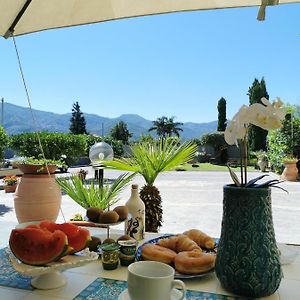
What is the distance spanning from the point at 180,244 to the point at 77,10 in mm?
1172

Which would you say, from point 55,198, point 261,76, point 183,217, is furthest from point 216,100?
point 55,198

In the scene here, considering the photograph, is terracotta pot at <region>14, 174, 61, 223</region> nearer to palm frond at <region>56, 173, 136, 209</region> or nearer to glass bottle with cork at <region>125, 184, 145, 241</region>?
palm frond at <region>56, 173, 136, 209</region>

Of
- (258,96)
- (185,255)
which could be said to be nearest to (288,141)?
(258,96)

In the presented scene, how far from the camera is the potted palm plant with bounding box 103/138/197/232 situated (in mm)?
1913

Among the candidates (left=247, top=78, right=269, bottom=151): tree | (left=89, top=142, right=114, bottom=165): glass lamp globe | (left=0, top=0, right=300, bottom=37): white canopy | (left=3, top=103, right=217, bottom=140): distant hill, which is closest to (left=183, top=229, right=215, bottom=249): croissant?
(left=0, top=0, right=300, bottom=37): white canopy

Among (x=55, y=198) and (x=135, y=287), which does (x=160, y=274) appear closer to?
(x=135, y=287)

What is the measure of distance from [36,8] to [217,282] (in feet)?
4.44

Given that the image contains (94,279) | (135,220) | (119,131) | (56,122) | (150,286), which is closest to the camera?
(150,286)

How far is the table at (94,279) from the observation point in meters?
0.82

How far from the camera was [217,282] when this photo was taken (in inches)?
35.9

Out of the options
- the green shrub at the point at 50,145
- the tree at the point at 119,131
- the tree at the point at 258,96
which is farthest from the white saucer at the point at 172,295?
the tree at the point at 119,131

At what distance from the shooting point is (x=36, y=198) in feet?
9.54

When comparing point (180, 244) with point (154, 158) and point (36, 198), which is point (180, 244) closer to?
point (154, 158)

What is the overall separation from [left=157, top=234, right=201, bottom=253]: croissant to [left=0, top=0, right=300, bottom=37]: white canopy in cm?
105
